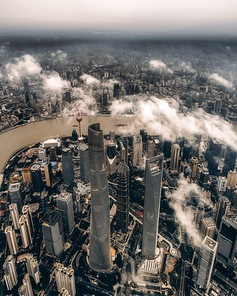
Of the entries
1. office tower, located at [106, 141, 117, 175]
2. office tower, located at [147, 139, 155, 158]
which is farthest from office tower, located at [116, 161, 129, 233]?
office tower, located at [147, 139, 155, 158]

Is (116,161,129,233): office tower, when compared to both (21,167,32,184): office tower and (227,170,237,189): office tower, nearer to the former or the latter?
(21,167,32,184): office tower

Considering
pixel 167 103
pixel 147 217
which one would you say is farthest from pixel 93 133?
pixel 167 103

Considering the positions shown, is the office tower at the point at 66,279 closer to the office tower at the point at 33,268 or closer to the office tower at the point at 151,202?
the office tower at the point at 33,268

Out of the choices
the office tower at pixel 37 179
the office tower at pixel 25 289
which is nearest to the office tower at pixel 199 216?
the office tower at pixel 25 289

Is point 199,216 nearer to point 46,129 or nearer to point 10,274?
point 10,274

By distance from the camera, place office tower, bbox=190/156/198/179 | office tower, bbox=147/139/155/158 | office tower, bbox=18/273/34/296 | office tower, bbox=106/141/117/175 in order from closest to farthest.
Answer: office tower, bbox=18/273/34/296 → office tower, bbox=190/156/198/179 → office tower, bbox=106/141/117/175 → office tower, bbox=147/139/155/158

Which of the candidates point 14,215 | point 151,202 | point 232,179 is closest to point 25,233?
point 14,215

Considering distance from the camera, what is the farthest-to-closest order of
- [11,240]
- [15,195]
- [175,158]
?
1. [175,158]
2. [15,195]
3. [11,240]
